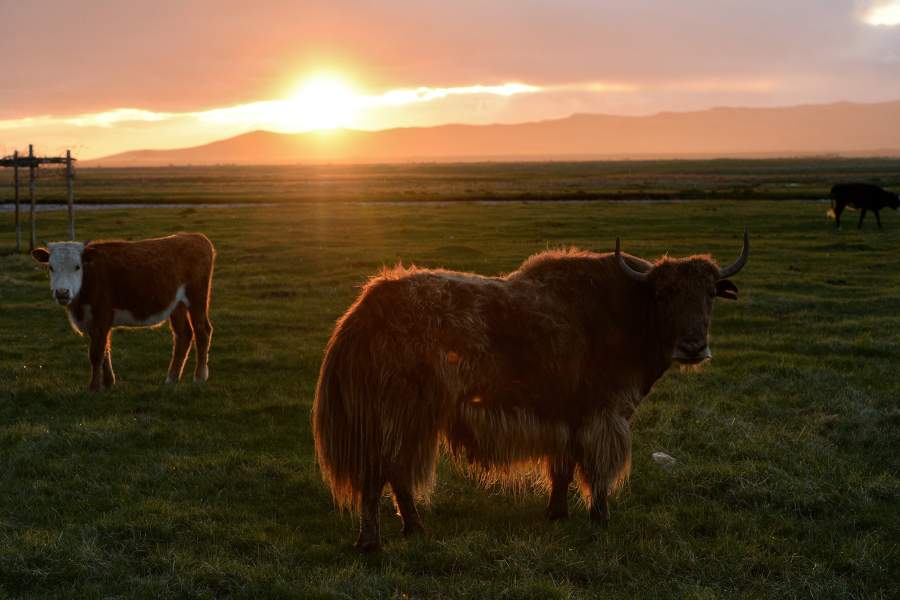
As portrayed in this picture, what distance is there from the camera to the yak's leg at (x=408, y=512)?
5.96 meters

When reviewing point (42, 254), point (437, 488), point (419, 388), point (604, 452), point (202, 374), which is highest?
point (42, 254)

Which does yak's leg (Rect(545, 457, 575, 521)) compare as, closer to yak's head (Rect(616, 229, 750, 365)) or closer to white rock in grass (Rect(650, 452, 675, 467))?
yak's head (Rect(616, 229, 750, 365))

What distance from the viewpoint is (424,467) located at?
579 centimetres

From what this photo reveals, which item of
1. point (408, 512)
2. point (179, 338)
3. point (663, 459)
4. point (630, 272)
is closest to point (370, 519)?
point (408, 512)

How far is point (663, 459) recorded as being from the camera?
25.9 feet

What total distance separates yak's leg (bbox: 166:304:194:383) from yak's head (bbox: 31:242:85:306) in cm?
146

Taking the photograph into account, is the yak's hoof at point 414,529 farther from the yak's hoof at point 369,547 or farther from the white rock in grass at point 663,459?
the white rock in grass at point 663,459

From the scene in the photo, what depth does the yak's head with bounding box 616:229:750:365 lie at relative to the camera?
602cm

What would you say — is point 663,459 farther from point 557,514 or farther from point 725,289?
point 725,289

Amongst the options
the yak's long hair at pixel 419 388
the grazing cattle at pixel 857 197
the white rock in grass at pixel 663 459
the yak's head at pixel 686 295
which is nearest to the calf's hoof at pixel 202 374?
the yak's long hair at pixel 419 388

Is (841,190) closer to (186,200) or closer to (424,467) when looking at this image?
(424,467)

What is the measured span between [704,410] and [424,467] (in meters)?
4.83

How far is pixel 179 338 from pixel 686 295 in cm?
768

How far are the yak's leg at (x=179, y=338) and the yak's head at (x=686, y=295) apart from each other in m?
7.03
